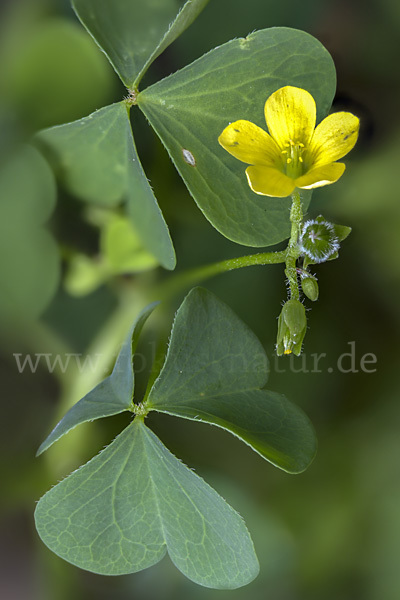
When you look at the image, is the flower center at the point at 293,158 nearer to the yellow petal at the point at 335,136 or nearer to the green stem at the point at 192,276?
the yellow petal at the point at 335,136

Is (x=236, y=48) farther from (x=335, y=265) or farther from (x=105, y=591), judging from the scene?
(x=105, y=591)

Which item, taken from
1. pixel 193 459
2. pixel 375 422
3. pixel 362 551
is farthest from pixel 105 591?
Answer: pixel 375 422

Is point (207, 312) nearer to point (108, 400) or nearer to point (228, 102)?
point (108, 400)

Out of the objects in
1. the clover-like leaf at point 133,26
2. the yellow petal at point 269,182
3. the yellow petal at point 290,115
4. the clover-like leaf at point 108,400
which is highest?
the clover-like leaf at point 133,26

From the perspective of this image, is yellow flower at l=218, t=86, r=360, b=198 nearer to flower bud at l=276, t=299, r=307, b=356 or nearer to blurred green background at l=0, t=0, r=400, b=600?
flower bud at l=276, t=299, r=307, b=356

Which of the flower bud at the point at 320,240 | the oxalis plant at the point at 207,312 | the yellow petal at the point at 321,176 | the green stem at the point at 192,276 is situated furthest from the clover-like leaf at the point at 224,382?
the yellow petal at the point at 321,176

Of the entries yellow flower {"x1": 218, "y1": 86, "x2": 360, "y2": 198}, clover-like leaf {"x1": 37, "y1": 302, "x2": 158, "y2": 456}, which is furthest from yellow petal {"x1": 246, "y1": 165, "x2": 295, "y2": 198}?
clover-like leaf {"x1": 37, "y1": 302, "x2": 158, "y2": 456}
